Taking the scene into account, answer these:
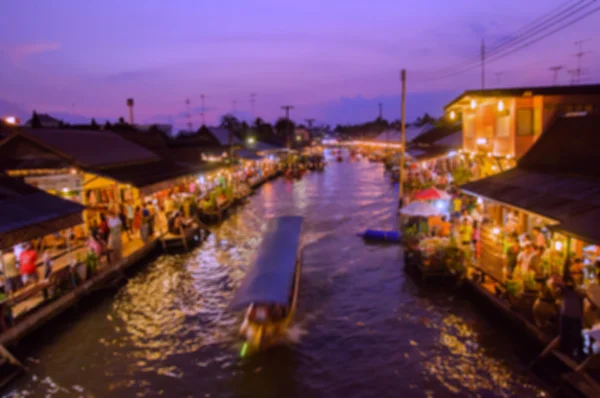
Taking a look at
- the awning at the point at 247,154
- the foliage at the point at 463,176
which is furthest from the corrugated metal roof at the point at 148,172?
the awning at the point at 247,154

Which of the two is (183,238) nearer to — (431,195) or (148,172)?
(148,172)

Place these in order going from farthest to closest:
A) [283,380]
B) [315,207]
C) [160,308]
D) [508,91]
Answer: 1. [315,207]
2. [508,91]
3. [160,308]
4. [283,380]

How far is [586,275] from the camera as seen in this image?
476 inches

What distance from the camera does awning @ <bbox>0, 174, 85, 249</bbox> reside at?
13055 mm

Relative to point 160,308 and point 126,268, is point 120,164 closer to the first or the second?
point 126,268

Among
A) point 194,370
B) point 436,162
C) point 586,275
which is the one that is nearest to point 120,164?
point 194,370

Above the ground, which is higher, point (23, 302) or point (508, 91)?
point (508, 91)

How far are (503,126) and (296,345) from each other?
13.2 m

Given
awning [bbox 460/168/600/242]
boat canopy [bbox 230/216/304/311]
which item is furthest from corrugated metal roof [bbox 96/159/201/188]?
awning [bbox 460/168/600/242]

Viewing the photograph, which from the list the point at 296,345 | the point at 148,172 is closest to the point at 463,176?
the point at 148,172

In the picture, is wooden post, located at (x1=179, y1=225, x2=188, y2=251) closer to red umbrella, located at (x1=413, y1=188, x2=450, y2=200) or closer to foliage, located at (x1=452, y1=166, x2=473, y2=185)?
red umbrella, located at (x1=413, y1=188, x2=450, y2=200)

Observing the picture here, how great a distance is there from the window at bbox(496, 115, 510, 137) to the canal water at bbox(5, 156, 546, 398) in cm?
706

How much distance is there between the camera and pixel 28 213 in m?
14.4

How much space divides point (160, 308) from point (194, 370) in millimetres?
4947
